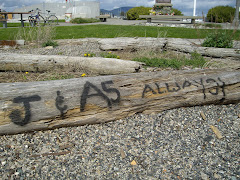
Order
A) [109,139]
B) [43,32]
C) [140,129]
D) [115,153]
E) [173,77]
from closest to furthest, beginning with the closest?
[115,153], [109,139], [140,129], [173,77], [43,32]

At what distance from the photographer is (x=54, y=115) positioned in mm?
2211

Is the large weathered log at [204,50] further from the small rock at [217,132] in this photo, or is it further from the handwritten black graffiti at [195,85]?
the small rock at [217,132]

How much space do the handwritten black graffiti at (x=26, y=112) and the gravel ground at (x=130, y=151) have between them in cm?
18

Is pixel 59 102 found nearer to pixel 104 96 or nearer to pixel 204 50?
pixel 104 96

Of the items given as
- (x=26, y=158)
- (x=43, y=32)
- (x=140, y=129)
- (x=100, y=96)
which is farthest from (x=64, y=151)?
(x=43, y=32)

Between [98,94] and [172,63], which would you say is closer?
[98,94]

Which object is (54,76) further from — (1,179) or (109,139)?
(1,179)

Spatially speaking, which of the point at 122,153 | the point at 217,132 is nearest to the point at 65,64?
the point at 122,153

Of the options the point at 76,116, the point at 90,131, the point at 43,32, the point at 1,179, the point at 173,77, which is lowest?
the point at 1,179

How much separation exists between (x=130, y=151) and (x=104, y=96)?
0.66 m

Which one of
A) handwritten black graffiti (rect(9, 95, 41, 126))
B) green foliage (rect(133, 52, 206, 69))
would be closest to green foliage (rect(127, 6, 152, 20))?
green foliage (rect(133, 52, 206, 69))

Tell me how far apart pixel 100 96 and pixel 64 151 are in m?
0.68

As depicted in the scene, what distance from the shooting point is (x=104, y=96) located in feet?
7.80

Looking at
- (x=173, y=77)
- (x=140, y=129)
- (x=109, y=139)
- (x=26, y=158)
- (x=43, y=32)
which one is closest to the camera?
(x=26, y=158)
